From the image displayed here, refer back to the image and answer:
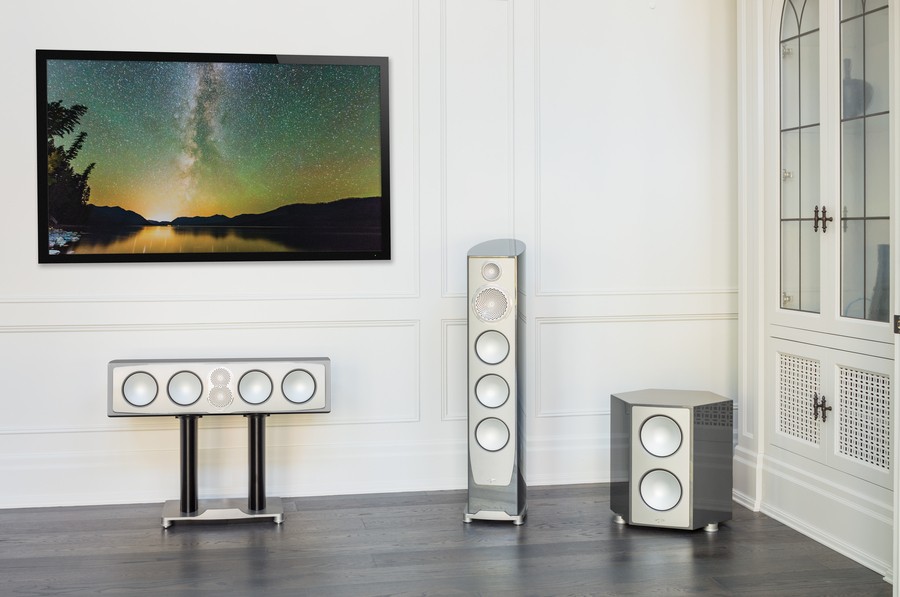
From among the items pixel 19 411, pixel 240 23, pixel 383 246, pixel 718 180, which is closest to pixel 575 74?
pixel 718 180

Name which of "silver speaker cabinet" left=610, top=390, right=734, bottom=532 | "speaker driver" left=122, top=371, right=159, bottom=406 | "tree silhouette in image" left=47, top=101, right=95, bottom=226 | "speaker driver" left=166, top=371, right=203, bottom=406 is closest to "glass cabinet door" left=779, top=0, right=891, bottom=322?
"silver speaker cabinet" left=610, top=390, right=734, bottom=532

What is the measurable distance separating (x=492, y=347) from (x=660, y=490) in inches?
35.7

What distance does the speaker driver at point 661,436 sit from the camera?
3.63 meters

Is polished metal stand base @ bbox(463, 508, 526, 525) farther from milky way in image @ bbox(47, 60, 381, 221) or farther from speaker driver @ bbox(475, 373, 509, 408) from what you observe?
milky way in image @ bbox(47, 60, 381, 221)

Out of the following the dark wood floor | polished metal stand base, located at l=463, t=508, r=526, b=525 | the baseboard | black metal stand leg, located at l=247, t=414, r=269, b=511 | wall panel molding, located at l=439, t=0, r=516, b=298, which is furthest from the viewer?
wall panel molding, located at l=439, t=0, r=516, b=298

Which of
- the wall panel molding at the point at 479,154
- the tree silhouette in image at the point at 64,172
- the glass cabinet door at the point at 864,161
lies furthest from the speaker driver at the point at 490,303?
the tree silhouette in image at the point at 64,172

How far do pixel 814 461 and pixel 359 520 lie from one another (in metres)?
1.91

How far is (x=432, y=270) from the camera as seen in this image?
4.30 metres

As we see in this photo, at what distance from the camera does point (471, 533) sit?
11.9ft

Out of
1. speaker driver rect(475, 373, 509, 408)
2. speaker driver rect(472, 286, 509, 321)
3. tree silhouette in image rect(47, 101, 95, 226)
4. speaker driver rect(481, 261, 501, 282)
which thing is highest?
tree silhouette in image rect(47, 101, 95, 226)

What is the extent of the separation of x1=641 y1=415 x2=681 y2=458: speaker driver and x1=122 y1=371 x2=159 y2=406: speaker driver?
2.05 meters

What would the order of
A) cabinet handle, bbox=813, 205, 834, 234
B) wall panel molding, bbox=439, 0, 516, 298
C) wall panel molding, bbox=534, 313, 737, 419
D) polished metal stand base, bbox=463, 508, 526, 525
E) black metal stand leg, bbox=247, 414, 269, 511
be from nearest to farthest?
cabinet handle, bbox=813, 205, 834, 234, polished metal stand base, bbox=463, 508, 526, 525, black metal stand leg, bbox=247, 414, 269, 511, wall panel molding, bbox=439, 0, 516, 298, wall panel molding, bbox=534, 313, 737, 419

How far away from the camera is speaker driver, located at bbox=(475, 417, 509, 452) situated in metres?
3.71

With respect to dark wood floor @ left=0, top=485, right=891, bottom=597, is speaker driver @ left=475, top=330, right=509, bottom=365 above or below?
above
